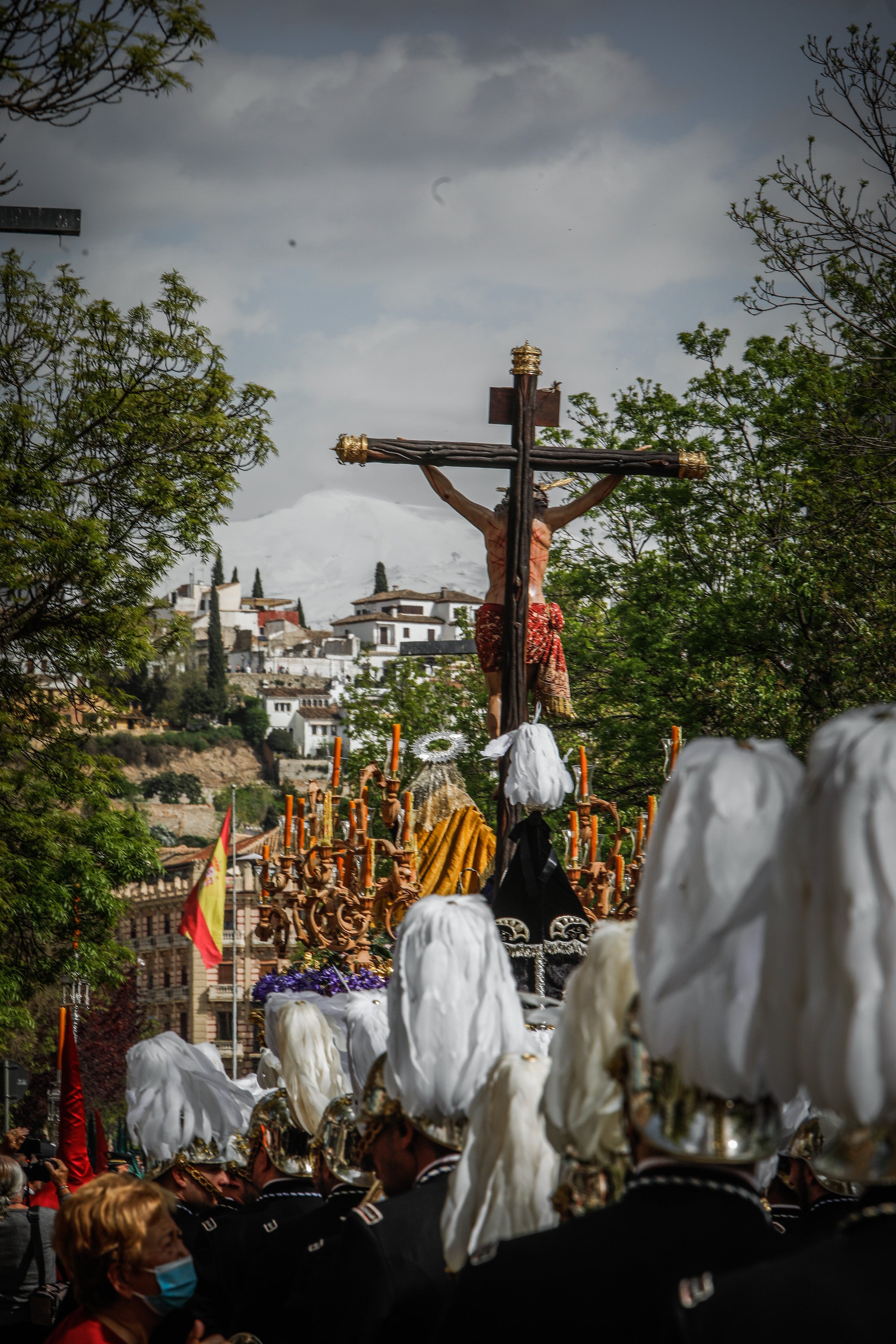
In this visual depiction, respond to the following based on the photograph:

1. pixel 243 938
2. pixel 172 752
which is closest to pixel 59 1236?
pixel 243 938

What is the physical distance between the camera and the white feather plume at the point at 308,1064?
5.25 m

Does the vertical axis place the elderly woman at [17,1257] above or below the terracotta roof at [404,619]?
below

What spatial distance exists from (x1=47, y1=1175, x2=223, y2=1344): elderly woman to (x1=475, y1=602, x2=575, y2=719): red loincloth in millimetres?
5535

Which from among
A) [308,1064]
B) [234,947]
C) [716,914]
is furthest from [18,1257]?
[234,947]

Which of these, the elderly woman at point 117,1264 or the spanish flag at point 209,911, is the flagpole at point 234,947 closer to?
the spanish flag at point 209,911

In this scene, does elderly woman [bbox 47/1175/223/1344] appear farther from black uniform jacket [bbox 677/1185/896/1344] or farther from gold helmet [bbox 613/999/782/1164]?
black uniform jacket [bbox 677/1185/896/1344]

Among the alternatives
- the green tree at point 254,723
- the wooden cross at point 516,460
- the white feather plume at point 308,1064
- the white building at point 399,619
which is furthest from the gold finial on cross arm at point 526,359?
the green tree at point 254,723

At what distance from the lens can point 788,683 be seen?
20719 millimetres

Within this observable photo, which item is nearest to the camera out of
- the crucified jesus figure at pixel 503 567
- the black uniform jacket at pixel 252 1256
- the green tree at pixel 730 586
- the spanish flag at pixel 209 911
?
the black uniform jacket at pixel 252 1256

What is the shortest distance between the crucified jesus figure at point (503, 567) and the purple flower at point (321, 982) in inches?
71.6

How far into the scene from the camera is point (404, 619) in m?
147

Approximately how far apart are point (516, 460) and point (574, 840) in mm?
2473

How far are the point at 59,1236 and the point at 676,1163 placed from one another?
2089 millimetres

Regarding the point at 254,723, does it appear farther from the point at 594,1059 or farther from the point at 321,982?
the point at 594,1059
